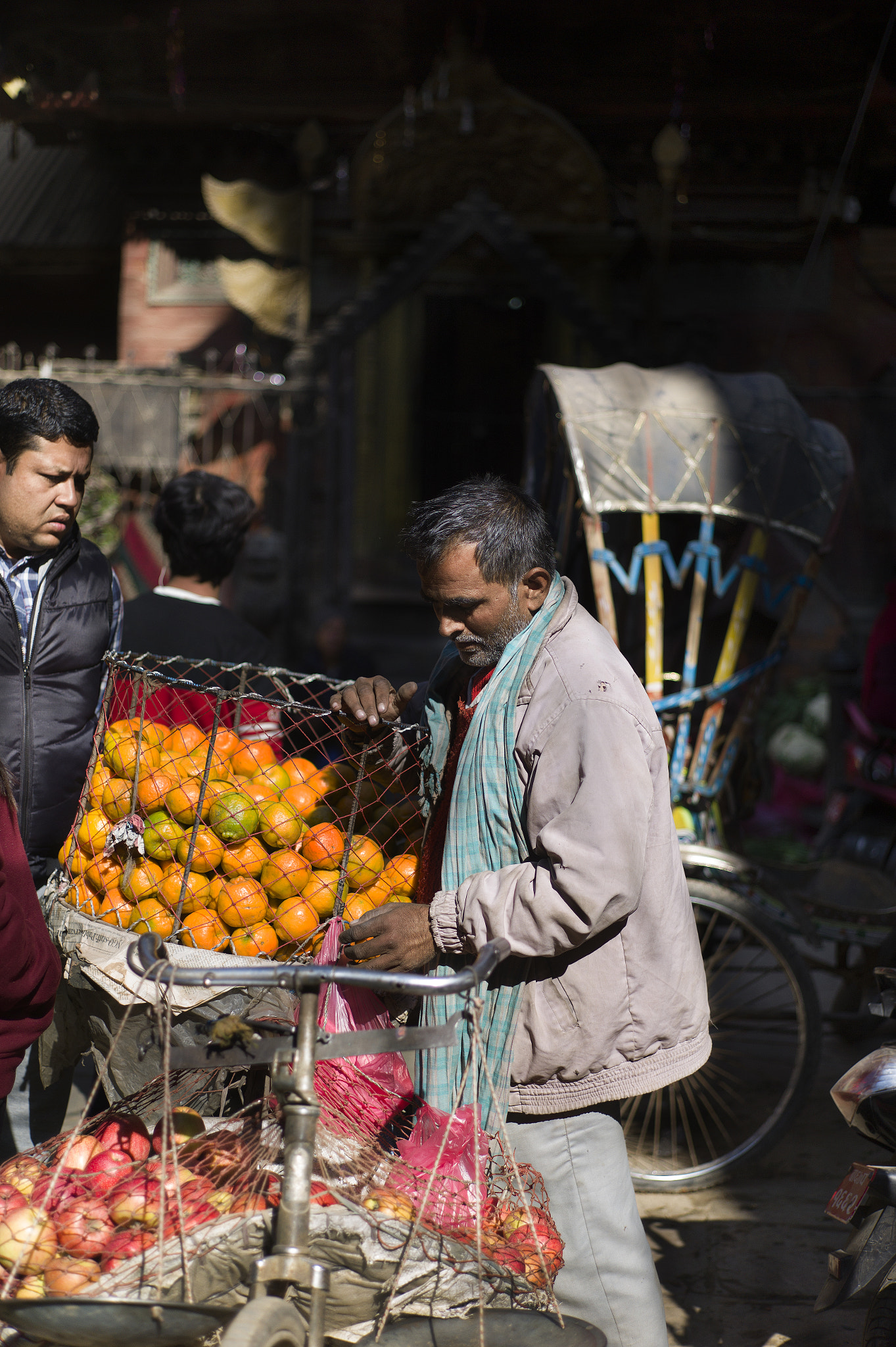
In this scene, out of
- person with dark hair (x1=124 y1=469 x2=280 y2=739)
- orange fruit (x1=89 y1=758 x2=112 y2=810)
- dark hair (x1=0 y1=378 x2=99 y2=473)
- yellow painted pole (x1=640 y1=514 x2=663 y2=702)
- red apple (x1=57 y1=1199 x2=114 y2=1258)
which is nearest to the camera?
red apple (x1=57 y1=1199 x2=114 y2=1258)

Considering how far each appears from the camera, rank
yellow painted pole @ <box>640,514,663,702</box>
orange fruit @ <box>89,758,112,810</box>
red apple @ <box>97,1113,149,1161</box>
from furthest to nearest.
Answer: yellow painted pole @ <box>640,514,663,702</box>
orange fruit @ <box>89,758,112,810</box>
red apple @ <box>97,1113,149,1161</box>

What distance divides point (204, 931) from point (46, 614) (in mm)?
971

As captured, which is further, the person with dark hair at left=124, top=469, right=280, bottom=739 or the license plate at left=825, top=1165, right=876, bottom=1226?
the person with dark hair at left=124, top=469, right=280, bottom=739

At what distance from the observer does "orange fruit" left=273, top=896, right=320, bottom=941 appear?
2133 mm

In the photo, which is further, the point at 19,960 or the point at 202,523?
the point at 202,523

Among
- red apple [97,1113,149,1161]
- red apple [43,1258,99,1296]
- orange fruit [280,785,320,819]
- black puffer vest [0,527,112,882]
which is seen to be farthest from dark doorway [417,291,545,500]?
red apple [43,1258,99,1296]

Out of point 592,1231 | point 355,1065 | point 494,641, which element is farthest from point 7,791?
point 592,1231

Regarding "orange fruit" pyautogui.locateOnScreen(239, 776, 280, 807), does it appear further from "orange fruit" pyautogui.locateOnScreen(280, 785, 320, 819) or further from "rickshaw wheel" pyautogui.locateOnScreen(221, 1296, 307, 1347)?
"rickshaw wheel" pyautogui.locateOnScreen(221, 1296, 307, 1347)

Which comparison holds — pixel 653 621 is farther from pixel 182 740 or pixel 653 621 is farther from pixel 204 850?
pixel 204 850

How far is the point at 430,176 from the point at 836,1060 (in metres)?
8.97

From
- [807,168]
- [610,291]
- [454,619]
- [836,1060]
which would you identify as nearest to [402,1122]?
[454,619]

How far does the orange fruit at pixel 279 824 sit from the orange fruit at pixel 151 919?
233 millimetres

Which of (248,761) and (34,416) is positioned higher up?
(34,416)

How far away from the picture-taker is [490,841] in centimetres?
200
